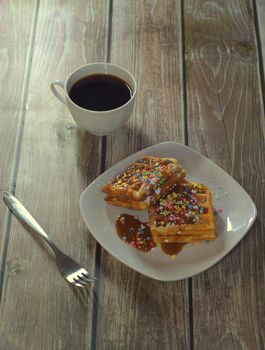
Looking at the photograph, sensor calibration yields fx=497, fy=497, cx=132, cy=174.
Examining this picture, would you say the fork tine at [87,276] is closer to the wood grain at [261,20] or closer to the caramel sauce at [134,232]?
the caramel sauce at [134,232]

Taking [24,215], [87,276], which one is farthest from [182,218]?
[24,215]

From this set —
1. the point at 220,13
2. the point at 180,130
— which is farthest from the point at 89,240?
the point at 220,13

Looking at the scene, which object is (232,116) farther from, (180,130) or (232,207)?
(232,207)

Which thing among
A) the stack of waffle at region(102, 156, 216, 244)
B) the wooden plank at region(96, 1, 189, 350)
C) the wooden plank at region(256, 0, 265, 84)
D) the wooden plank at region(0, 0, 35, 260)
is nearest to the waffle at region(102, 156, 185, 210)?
the stack of waffle at region(102, 156, 216, 244)

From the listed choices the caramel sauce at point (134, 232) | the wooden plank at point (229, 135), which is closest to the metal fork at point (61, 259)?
the caramel sauce at point (134, 232)

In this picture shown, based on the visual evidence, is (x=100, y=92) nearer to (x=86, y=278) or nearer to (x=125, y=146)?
(x=125, y=146)

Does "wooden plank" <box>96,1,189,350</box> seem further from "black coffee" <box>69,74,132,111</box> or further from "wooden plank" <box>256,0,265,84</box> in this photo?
"wooden plank" <box>256,0,265,84</box>

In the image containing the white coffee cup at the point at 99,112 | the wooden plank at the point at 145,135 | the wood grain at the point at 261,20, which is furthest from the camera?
the wood grain at the point at 261,20
